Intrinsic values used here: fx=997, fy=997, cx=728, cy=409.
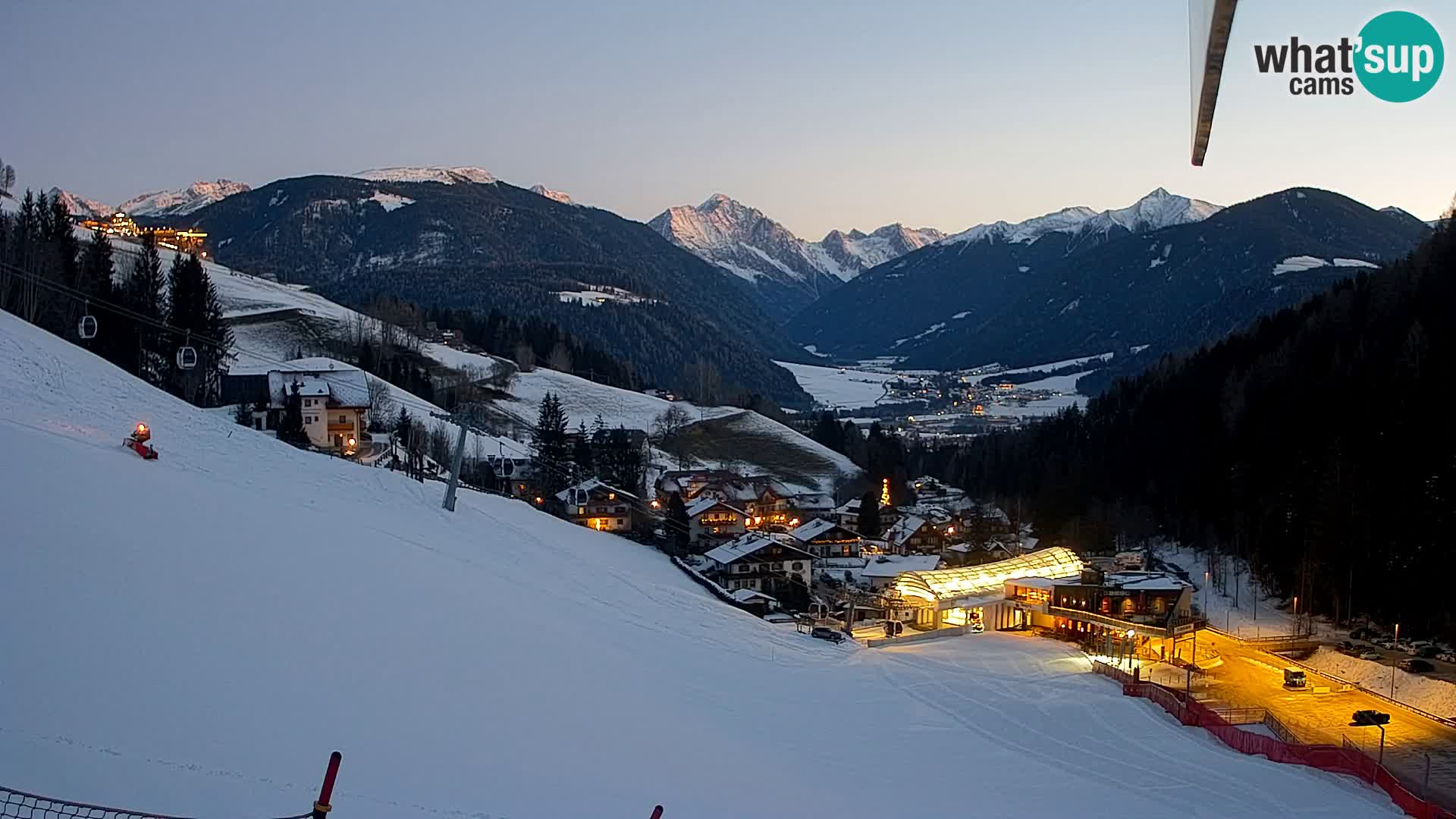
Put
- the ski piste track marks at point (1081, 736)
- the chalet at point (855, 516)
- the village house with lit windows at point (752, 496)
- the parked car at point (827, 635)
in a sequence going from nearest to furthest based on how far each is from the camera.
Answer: the ski piste track marks at point (1081, 736)
the parked car at point (827, 635)
the village house with lit windows at point (752, 496)
the chalet at point (855, 516)

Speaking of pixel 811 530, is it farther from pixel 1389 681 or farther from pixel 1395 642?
pixel 1389 681

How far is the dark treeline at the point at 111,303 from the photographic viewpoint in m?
42.1

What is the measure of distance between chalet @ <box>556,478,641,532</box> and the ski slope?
25095 mm

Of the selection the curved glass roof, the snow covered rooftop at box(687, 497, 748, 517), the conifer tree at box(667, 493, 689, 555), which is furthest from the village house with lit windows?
the curved glass roof

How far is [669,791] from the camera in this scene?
11.6m

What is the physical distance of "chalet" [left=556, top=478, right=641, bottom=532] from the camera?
5138 centimetres

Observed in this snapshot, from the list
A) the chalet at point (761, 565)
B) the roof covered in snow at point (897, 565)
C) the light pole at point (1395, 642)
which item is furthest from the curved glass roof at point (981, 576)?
the light pole at point (1395, 642)

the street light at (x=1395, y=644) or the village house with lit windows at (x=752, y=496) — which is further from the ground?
the village house with lit windows at (x=752, y=496)

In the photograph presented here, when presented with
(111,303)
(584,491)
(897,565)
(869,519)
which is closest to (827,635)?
(897,565)

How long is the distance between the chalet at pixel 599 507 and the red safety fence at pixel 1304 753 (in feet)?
108

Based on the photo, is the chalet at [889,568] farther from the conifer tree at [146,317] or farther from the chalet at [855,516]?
the conifer tree at [146,317]

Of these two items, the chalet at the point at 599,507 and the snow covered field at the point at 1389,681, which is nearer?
the snow covered field at the point at 1389,681

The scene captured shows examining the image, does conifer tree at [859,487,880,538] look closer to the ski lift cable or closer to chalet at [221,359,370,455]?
the ski lift cable

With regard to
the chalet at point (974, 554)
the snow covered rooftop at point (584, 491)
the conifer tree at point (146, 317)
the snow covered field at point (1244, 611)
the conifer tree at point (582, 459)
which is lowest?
the chalet at point (974, 554)
